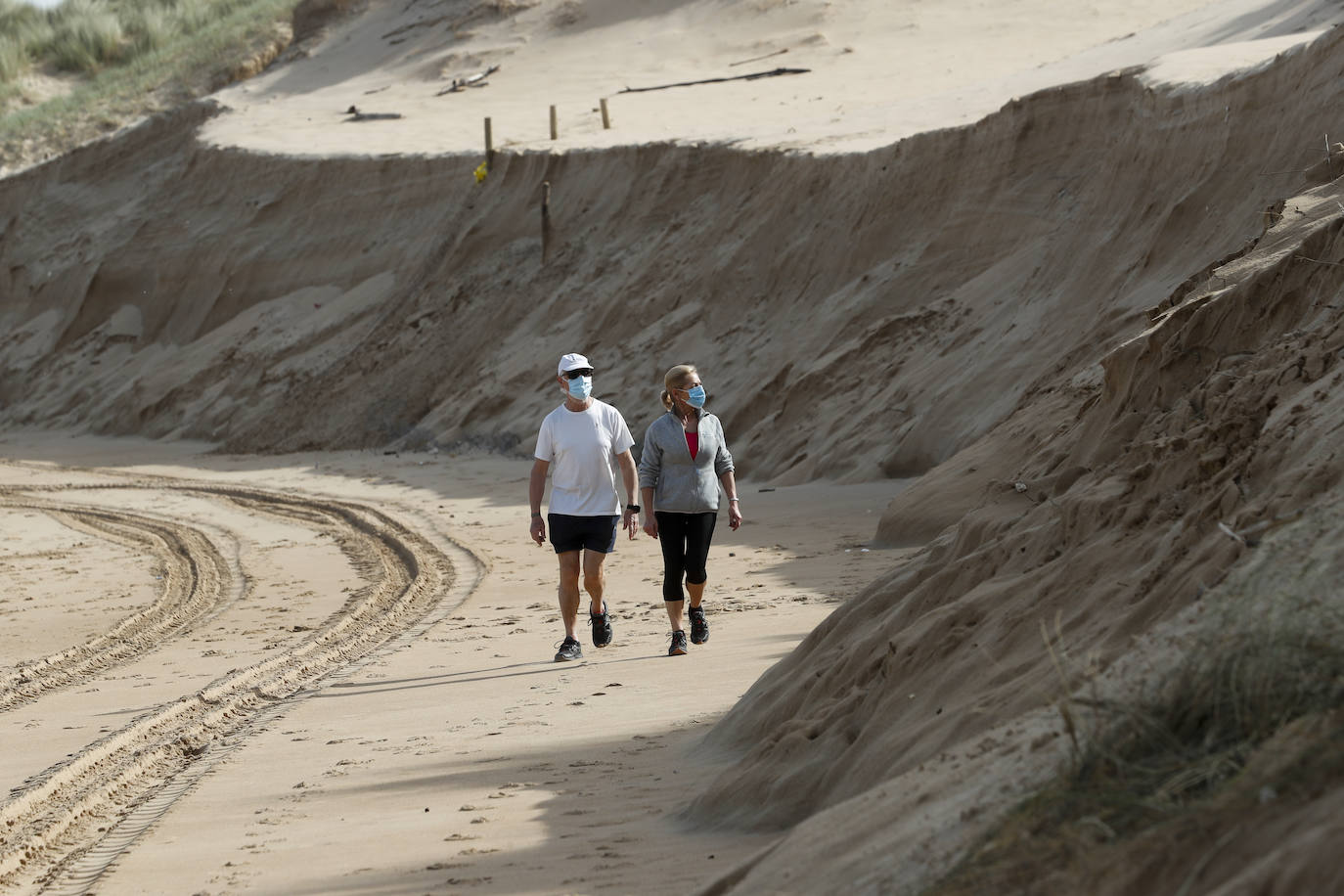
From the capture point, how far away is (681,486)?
782 centimetres

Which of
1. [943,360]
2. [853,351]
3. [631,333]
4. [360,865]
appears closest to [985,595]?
[360,865]

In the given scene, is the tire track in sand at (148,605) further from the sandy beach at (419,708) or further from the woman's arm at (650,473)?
the woman's arm at (650,473)

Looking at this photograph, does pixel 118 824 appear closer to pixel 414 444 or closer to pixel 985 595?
pixel 985 595

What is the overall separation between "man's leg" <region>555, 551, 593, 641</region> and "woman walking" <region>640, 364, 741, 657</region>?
0.43m

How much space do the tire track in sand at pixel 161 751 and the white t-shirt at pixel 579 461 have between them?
5.45 feet

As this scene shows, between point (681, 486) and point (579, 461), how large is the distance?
0.54 meters

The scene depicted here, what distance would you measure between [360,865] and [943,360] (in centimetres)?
1135

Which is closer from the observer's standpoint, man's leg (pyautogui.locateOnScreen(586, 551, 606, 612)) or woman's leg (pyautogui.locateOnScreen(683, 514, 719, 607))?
woman's leg (pyautogui.locateOnScreen(683, 514, 719, 607))

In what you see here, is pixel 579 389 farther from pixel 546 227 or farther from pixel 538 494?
pixel 546 227

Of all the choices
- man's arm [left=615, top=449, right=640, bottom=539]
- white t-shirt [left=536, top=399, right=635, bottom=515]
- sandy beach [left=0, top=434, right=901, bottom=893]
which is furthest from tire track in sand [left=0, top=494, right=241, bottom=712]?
man's arm [left=615, top=449, right=640, bottom=539]

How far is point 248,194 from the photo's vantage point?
30.7 metres

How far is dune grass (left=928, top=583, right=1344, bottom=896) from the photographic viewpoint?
2727 mm

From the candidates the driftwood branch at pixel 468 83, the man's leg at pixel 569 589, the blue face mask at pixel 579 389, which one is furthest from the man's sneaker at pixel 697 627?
the driftwood branch at pixel 468 83

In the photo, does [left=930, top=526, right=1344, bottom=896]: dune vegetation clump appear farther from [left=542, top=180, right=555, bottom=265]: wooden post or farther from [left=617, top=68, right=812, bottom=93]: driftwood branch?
[left=617, top=68, right=812, bottom=93]: driftwood branch
